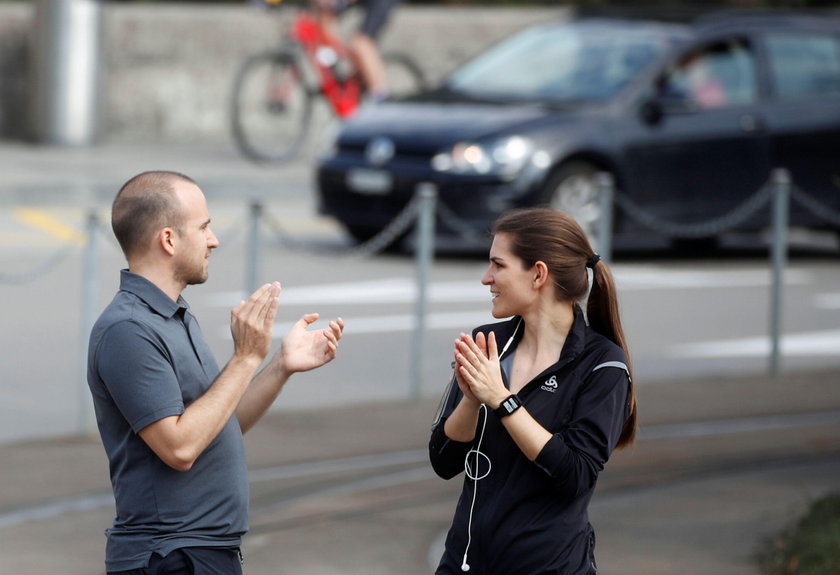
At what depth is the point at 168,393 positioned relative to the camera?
11.9ft

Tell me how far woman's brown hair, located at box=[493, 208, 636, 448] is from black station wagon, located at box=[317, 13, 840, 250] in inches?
347

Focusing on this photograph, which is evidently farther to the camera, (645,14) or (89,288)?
(645,14)

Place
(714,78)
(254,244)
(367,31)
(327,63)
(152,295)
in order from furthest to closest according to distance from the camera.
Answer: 1. (327,63)
2. (367,31)
3. (714,78)
4. (254,244)
5. (152,295)

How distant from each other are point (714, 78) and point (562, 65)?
3.91ft

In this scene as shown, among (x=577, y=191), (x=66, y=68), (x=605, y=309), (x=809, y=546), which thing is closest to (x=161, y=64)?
(x=66, y=68)

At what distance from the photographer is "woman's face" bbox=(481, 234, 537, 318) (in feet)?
12.6

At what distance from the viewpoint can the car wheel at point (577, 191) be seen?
43.0 ft

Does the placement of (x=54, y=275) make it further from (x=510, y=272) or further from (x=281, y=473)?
(x=510, y=272)

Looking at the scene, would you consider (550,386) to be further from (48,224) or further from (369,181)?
(48,224)

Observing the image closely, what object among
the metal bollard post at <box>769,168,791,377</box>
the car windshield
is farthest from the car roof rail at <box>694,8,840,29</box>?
the metal bollard post at <box>769,168,791,377</box>

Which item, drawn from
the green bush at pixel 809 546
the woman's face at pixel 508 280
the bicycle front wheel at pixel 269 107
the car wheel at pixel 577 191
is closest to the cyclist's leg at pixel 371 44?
the bicycle front wheel at pixel 269 107

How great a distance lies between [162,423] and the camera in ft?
11.8

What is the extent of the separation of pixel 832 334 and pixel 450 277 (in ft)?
9.41

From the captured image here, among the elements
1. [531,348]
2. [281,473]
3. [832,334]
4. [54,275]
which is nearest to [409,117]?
[54,275]
